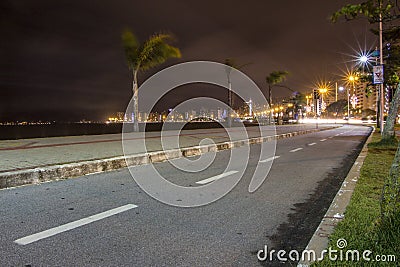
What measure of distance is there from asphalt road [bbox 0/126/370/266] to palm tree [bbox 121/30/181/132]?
13484 millimetres

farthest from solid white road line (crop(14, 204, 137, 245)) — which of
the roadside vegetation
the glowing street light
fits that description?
the glowing street light

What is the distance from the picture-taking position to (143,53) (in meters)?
19.9

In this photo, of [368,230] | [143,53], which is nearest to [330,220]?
[368,230]

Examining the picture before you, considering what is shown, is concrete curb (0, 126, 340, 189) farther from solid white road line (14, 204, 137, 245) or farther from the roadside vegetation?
the roadside vegetation

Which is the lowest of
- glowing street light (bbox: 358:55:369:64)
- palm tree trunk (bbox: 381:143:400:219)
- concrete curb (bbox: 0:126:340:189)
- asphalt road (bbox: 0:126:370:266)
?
asphalt road (bbox: 0:126:370:266)

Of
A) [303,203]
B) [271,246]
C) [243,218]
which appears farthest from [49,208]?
[303,203]

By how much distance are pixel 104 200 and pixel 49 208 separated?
0.87m

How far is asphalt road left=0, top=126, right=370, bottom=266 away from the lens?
346 centimetres

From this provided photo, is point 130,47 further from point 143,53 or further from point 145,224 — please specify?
point 145,224

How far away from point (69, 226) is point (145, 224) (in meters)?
0.96

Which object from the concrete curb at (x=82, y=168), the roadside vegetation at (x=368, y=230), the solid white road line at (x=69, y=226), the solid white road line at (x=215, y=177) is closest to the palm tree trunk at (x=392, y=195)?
the roadside vegetation at (x=368, y=230)

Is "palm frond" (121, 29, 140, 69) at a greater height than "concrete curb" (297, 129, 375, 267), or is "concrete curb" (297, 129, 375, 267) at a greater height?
"palm frond" (121, 29, 140, 69)

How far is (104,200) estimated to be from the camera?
5.68 m

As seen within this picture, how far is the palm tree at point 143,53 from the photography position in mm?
19875
